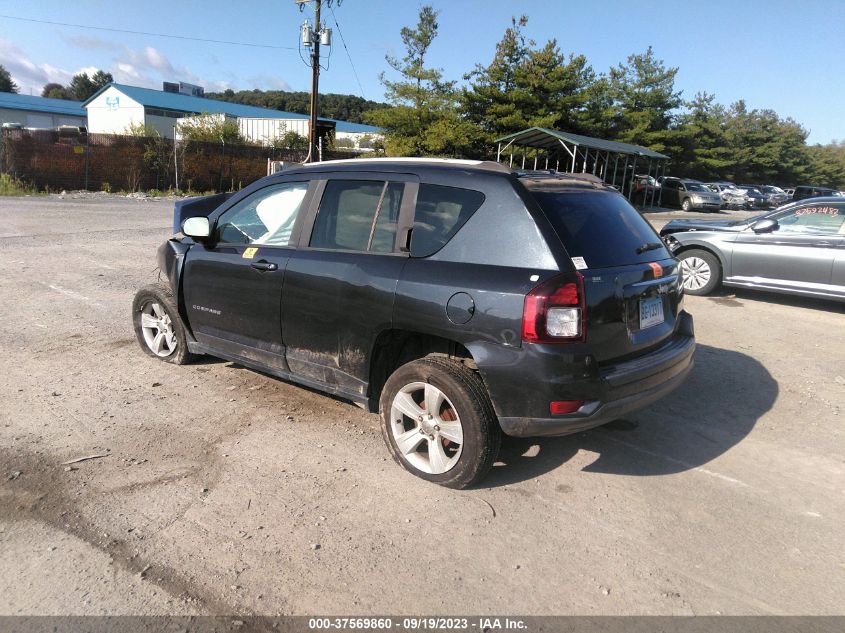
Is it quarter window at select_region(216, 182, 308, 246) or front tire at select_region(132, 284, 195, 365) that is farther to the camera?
front tire at select_region(132, 284, 195, 365)

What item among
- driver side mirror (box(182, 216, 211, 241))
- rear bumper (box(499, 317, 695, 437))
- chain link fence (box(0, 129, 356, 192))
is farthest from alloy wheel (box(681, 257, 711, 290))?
chain link fence (box(0, 129, 356, 192))

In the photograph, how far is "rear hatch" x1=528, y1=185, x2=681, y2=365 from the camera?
Answer: 10.7 ft

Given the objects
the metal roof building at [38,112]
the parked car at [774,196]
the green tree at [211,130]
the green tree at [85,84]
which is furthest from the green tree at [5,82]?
the parked car at [774,196]

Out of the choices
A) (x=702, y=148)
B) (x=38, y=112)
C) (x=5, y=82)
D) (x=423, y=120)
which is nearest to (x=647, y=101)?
(x=702, y=148)

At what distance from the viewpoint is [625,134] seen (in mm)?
43688

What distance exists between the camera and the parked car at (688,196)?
3378 cm

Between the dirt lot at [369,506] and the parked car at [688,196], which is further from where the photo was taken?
the parked car at [688,196]

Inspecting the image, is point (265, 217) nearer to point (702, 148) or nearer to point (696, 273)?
point (696, 273)

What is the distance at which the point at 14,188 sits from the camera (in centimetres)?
2219

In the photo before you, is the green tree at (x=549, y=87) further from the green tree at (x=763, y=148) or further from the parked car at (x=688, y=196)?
the green tree at (x=763, y=148)

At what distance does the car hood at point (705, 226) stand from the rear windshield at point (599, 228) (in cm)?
597

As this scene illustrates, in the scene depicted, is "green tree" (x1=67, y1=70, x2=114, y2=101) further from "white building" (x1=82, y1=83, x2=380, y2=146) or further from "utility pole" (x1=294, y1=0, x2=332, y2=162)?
"utility pole" (x1=294, y1=0, x2=332, y2=162)

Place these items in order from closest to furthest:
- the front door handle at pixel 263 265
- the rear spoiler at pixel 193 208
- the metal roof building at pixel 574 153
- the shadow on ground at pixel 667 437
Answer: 1. the shadow on ground at pixel 667 437
2. the front door handle at pixel 263 265
3. the rear spoiler at pixel 193 208
4. the metal roof building at pixel 574 153

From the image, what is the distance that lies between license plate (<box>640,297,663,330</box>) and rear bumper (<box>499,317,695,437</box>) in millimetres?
178
